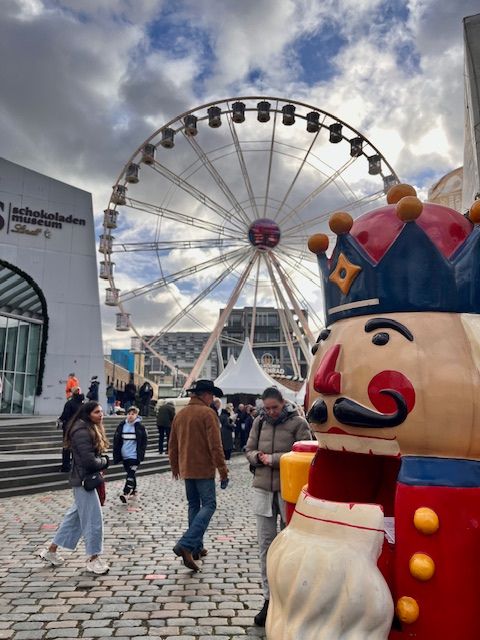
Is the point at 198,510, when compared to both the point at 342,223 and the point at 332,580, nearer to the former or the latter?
the point at 332,580

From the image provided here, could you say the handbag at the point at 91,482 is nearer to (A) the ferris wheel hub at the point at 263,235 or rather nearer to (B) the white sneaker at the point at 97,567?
(B) the white sneaker at the point at 97,567

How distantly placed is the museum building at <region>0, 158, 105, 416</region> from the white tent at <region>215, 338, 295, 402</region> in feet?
16.4

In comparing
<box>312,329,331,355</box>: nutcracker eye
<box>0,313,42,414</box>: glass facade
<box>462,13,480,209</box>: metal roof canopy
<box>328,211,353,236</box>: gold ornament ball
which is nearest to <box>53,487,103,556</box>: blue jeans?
<box>312,329,331,355</box>: nutcracker eye

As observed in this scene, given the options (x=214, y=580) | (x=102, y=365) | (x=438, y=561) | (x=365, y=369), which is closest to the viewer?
(x=438, y=561)

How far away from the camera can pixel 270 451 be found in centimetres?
421

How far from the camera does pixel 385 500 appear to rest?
2.96 metres

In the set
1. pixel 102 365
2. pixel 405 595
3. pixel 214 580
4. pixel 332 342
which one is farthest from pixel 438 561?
pixel 102 365

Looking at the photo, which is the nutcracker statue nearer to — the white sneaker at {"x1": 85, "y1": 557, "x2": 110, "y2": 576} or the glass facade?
the white sneaker at {"x1": 85, "y1": 557, "x2": 110, "y2": 576}

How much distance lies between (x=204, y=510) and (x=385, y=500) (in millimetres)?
2379

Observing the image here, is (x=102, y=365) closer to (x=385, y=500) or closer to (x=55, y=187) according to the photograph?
(x=55, y=187)

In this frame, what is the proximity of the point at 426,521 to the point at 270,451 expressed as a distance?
224 cm

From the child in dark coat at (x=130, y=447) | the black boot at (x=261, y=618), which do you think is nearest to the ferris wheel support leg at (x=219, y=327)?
the child in dark coat at (x=130, y=447)

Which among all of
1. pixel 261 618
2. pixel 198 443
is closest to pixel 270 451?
pixel 198 443

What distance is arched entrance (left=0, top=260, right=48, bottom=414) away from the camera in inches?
762
